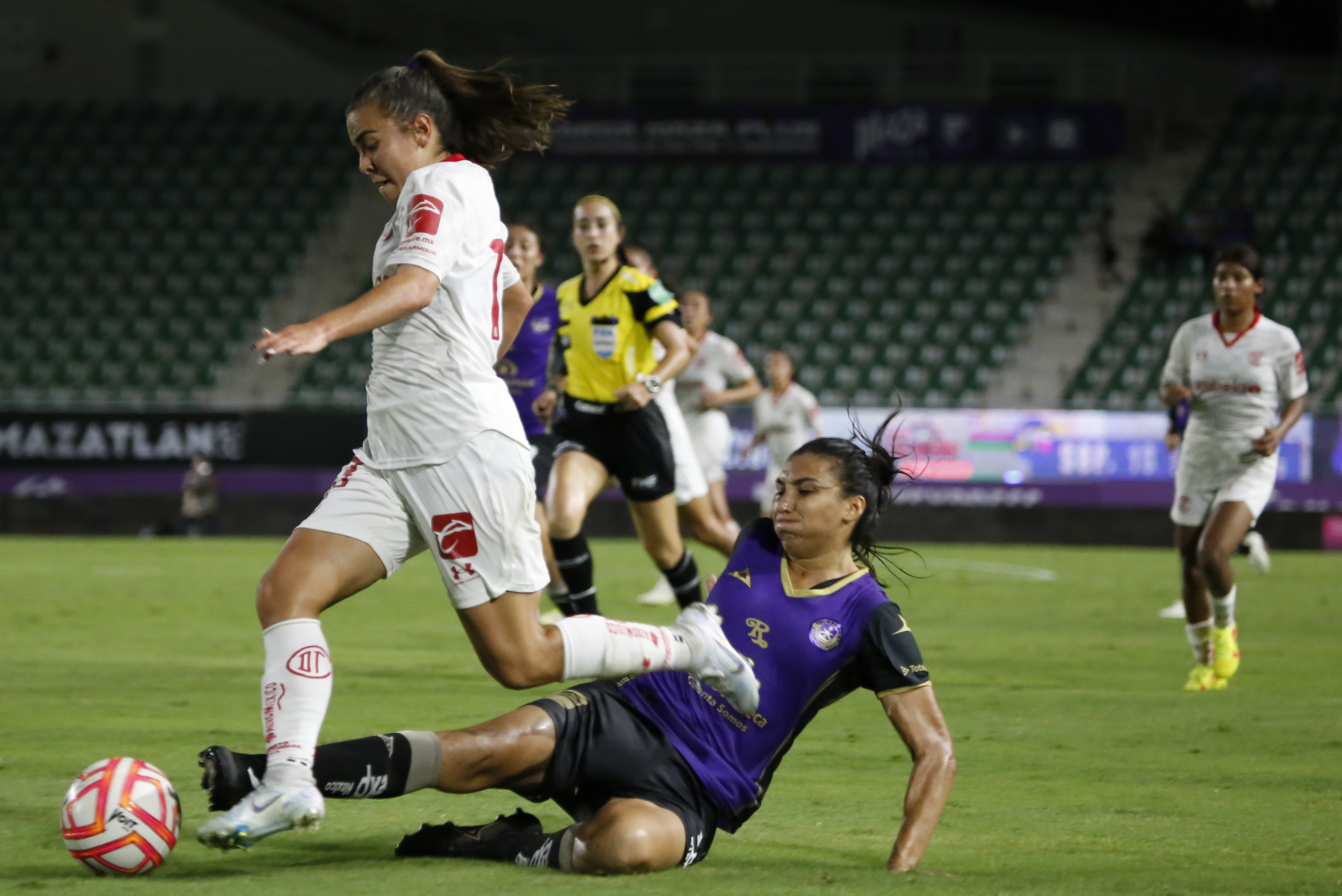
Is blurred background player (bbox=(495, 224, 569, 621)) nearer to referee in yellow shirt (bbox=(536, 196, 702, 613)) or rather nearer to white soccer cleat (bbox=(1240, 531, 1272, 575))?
referee in yellow shirt (bbox=(536, 196, 702, 613))

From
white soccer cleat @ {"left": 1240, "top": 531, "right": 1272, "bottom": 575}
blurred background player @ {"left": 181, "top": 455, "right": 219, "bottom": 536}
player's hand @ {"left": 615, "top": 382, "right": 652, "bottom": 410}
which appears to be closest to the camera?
player's hand @ {"left": 615, "top": 382, "right": 652, "bottom": 410}

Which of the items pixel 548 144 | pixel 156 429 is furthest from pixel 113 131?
pixel 548 144

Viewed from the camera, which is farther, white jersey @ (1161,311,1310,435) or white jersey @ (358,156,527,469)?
white jersey @ (1161,311,1310,435)

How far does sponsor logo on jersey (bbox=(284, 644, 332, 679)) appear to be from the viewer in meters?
3.89

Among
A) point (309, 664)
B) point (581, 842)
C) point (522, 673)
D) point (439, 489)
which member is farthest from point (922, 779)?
point (309, 664)

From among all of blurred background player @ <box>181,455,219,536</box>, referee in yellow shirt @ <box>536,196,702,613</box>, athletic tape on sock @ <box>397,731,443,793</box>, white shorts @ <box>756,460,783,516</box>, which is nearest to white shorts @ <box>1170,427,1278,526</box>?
referee in yellow shirt @ <box>536,196,702,613</box>

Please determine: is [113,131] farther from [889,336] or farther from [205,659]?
[205,659]

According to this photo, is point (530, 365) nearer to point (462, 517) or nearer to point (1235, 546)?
point (1235, 546)

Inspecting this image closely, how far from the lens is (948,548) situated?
1983 centimetres

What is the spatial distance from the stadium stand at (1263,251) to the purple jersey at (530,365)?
13.3m

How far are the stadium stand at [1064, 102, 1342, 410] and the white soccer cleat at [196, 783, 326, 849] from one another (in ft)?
62.0

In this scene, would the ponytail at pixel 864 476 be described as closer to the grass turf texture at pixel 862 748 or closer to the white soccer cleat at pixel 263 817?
Result: the grass turf texture at pixel 862 748

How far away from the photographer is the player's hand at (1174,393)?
8375mm

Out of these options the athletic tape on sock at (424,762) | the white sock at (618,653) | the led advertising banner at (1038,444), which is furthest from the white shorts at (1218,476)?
the led advertising banner at (1038,444)
